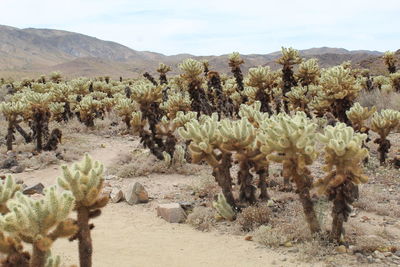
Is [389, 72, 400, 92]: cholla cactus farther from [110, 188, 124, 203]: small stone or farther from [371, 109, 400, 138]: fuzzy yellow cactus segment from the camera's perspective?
[110, 188, 124, 203]: small stone


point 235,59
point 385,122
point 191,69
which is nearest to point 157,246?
point 385,122

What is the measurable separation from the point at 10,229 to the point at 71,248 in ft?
10.6

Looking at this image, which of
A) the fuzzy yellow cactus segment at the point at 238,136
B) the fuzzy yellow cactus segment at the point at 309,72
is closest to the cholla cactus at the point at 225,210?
the fuzzy yellow cactus segment at the point at 238,136

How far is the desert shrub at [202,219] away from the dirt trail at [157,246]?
14 cm

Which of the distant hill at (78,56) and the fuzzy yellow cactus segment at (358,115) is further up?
the distant hill at (78,56)

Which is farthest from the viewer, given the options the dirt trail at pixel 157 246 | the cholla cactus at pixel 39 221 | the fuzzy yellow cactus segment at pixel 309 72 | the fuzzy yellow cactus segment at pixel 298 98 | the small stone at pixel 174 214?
the fuzzy yellow cactus segment at pixel 309 72

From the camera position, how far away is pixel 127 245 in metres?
6.81

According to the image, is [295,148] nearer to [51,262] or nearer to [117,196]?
[51,262]

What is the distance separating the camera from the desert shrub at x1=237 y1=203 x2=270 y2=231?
23.2 feet

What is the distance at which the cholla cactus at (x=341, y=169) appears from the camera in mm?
5672

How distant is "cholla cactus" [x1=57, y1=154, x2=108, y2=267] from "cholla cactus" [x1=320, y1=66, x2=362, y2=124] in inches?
285

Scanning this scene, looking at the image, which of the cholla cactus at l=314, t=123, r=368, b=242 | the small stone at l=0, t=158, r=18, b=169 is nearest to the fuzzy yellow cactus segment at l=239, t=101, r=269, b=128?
the cholla cactus at l=314, t=123, r=368, b=242

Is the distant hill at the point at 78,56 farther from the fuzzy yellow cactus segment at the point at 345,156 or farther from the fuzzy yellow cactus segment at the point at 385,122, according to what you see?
the fuzzy yellow cactus segment at the point at 345,156

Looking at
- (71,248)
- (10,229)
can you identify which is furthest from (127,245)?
(10,229)
